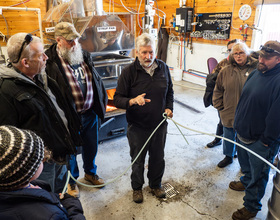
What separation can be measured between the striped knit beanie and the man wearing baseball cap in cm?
151

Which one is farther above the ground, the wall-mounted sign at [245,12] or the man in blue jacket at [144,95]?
the wall-mounted sign at [245,12]

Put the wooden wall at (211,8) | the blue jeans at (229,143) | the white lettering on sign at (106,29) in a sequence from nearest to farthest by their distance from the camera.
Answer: the blue jeans at (229,143)
the white lettering on sign at (106,29)
the wooden wall at (211,8)

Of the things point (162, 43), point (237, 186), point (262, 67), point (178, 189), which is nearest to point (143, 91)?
point (262, 67)

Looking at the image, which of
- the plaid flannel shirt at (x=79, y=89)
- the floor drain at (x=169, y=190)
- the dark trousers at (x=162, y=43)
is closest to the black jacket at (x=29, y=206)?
the plaid flannel shirt at (x=79, y=89)

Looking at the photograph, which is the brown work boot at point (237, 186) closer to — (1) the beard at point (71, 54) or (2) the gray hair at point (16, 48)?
(1) the beard at point (71, 54)

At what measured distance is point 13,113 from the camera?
49.7 inches

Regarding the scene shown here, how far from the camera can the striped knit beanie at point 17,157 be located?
714 millimetres

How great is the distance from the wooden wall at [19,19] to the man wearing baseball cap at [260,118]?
5352mm

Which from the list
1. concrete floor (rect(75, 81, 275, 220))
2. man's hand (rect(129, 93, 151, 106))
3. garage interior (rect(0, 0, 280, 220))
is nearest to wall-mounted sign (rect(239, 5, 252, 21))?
garage interior (rect(0, 0, 280, 220))

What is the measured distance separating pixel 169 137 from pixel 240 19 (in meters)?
3.27

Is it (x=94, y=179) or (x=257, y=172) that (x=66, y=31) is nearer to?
(x=94, y=179)

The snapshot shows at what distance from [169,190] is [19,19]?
5.28 m

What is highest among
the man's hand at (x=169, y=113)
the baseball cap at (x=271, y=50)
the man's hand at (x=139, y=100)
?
the baseball cap at (x=271, y=50)

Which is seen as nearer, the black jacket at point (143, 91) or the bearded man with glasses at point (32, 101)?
the bearded man with glasses at point (32, 101)
